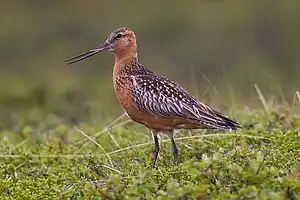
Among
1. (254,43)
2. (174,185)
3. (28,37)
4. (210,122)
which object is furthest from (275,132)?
(28,37)

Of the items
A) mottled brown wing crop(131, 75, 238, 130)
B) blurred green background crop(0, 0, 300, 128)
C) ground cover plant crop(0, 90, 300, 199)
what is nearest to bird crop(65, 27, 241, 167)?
mottled brown wing crop(131, 75, 238, 130)

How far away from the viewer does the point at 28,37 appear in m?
22.0

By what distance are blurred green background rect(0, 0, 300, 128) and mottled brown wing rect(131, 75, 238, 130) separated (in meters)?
7.26

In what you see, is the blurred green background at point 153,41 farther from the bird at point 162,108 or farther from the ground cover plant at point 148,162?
the bird at point 162,108

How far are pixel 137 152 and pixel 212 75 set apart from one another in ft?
32.8

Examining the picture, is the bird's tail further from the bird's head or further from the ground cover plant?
the bird's head

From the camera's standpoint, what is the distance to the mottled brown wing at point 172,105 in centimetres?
757

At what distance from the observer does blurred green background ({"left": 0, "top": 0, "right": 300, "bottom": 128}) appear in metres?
Answer: 17.4

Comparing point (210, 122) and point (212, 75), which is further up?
point (210, 122)

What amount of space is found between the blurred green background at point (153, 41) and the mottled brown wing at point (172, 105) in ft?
23.8

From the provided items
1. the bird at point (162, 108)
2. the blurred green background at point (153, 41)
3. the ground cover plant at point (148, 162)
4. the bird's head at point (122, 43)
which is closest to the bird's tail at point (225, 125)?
the bird at point (162, 108)

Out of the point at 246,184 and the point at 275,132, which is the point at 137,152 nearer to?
the point at 275,132

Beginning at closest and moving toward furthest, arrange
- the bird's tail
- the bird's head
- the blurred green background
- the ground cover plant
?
the ground cover plant → the bird's tail → the bird's head → the blurred green background

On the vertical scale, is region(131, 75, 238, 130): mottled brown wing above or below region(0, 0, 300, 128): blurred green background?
above
